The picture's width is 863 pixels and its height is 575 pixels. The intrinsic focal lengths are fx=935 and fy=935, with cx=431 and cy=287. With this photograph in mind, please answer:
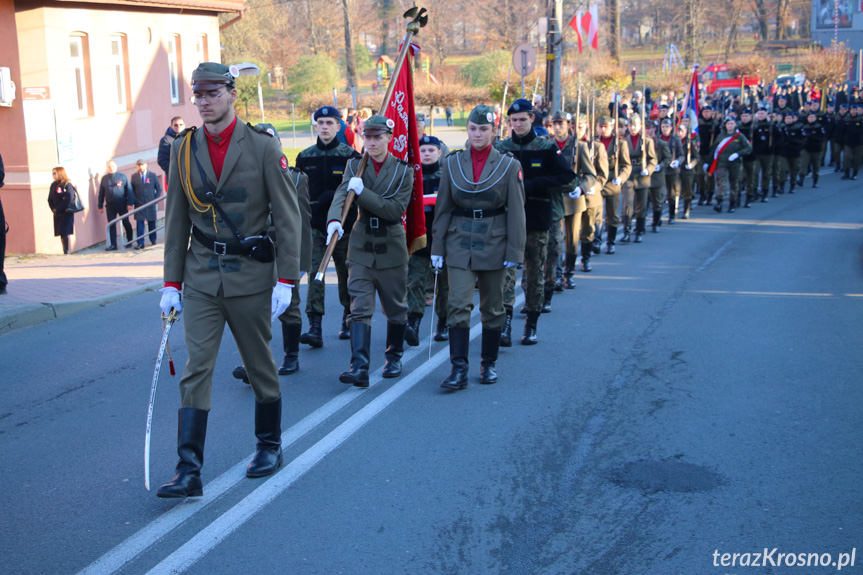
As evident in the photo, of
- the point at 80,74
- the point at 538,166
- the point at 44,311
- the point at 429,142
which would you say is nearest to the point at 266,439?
the point at 538,166

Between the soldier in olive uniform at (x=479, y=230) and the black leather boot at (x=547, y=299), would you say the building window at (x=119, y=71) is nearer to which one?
the black leather boot at (x=547, y=299)

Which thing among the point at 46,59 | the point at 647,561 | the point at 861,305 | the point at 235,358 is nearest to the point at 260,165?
the point at 647,561

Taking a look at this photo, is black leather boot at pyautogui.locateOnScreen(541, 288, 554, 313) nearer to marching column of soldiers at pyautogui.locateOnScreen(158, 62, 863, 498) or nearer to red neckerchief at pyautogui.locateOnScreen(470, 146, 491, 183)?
marching column of soldiers at pyautogui.locateOnScreen(158, 62, 863, 498)

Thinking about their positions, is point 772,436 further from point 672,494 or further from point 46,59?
point 46,59

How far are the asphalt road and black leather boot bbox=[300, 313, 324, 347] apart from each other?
94 millimetres

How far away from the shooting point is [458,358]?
6.75m

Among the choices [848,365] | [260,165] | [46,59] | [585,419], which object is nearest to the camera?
[260,165]

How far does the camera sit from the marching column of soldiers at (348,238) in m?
4.71

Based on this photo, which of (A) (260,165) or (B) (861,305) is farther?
(B) (861,305)

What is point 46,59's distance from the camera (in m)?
14.7

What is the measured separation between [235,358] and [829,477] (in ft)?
15.3

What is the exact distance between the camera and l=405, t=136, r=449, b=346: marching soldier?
841cm

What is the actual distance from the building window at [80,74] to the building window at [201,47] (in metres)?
5.19

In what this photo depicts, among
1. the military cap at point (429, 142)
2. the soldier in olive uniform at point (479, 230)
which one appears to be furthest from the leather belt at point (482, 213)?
the military cap at point (429, 142)
